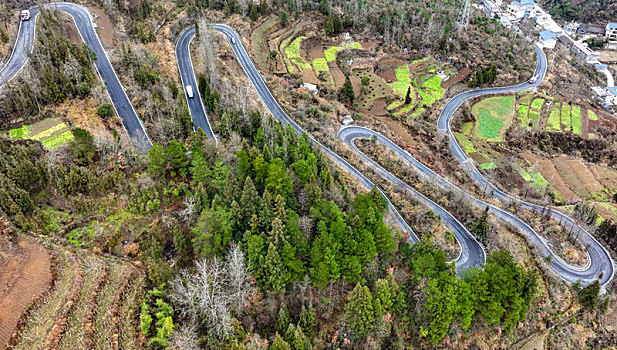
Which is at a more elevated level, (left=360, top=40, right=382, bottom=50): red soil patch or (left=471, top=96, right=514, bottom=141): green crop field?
(left=360, top=40, right=382, bottom=50): red soil patch

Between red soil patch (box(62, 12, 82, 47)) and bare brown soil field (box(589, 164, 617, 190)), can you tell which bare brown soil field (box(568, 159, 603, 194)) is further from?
red soil patch (box(62, 12, 82, 47))

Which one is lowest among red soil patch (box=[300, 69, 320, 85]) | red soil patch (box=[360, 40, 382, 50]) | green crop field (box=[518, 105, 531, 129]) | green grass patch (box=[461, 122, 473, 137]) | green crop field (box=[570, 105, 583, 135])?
green crop field (box=[570, 105, 583, 135])

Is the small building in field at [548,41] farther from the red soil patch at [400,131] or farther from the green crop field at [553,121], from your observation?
the red soil patch at [400,131]

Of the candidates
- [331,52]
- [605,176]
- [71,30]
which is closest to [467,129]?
[605,176]

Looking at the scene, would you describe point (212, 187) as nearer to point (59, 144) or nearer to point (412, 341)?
point (59, 144)

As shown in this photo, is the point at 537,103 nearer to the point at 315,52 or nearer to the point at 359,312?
the point at 315,52

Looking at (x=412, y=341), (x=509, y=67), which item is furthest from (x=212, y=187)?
A: (x=509, y=67)

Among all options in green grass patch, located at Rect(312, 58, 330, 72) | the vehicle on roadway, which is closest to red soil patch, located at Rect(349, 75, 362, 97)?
green grass patch, located at Rect(312, 58, 330, 72)

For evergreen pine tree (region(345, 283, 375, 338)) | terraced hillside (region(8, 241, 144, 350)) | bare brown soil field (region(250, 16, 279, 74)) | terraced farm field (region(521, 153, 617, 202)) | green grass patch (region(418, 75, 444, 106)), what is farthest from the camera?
green grass patch (region(418, 75, 444, 106))
